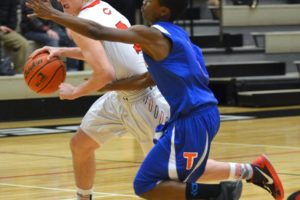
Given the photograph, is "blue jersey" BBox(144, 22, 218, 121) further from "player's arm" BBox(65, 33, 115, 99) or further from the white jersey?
the white jersey

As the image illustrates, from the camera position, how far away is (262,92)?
12539 millimetres

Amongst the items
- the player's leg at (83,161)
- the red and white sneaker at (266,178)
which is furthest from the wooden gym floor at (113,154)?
the red and white sneaker at (266,178)

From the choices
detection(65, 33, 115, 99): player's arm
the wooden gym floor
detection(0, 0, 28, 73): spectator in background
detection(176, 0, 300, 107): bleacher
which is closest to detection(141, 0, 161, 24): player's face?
detection(65, 33, 115, 99): player's arm

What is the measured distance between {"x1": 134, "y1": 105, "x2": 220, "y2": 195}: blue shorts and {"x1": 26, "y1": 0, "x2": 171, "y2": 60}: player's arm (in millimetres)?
367

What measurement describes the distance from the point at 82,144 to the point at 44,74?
1.57ft

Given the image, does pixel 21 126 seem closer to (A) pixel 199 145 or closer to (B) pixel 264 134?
(B) pixel 264 134

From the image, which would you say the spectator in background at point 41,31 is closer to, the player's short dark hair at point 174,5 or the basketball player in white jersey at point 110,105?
the basketball player in white jersey at point 110,105

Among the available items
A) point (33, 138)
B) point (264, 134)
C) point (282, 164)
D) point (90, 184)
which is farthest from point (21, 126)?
point (90, 184)

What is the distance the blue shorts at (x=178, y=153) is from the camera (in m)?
4.21

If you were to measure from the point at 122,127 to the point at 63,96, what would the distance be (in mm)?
505

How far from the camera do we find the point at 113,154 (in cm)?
819

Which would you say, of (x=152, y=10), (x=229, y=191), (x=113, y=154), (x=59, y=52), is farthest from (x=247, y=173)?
(x=113, y=154)

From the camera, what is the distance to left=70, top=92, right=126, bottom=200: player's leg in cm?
523

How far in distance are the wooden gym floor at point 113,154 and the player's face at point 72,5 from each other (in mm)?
1327
